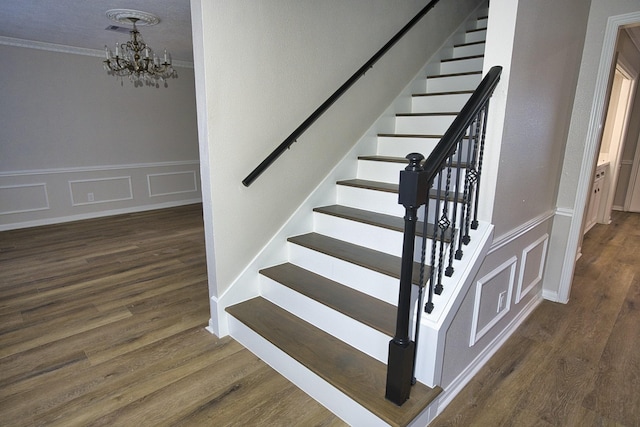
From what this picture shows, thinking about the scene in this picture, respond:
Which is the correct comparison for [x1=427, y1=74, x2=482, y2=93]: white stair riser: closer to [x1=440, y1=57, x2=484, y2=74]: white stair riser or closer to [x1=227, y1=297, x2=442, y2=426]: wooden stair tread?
[x1=440, y1=57, x2=484, y2=74]: white stair riser

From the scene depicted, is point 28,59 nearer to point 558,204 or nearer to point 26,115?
point 26,115

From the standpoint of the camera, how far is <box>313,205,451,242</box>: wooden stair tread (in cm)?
215

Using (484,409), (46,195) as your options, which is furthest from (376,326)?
(46,195)

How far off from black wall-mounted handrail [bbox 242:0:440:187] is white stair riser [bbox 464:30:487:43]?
0.77 meters

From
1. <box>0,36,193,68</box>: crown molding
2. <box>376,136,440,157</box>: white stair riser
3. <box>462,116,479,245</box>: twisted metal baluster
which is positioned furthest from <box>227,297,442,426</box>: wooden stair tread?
<box>0,36,193,68</box>: crown molding

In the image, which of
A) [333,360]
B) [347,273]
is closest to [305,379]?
[333,360]

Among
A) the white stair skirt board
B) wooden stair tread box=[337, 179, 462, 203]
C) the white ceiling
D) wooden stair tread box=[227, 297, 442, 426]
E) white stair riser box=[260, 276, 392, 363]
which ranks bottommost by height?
the white stair skirt board

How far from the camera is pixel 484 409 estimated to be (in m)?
1.78

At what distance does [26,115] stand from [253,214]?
415 cm

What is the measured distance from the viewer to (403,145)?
2.84 metres

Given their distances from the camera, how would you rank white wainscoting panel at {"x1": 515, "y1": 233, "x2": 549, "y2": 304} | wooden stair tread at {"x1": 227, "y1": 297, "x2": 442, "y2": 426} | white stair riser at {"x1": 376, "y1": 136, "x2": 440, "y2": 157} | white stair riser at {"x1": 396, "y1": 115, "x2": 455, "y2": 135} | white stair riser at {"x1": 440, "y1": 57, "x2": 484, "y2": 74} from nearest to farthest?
wooden stair tread at {"x1": 227, "y1": 297, "x2": 442, "y2": 426}, white wainscoting panel at {"x1": 515, "y1": 233, "x2": 549, "y2": 304}, white stair riser at {"x1": 376, "y1": 136, "x2": 440, "y2": 157}, white stair riser at {"x1": 396, "y1": 115, "x2": 455, "y2": 135}, white stair riser at {"x1": 440, "y1": 57, "x2": 484, "y2": 74}

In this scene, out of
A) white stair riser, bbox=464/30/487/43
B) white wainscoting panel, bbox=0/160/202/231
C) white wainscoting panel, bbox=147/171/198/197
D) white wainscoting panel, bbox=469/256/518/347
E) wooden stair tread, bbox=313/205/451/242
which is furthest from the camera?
white wainscoting panel, bbox=147/171/198/197

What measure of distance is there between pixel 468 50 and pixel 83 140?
5025mm

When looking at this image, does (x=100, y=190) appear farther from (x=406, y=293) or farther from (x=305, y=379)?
(x=406, y=293)
